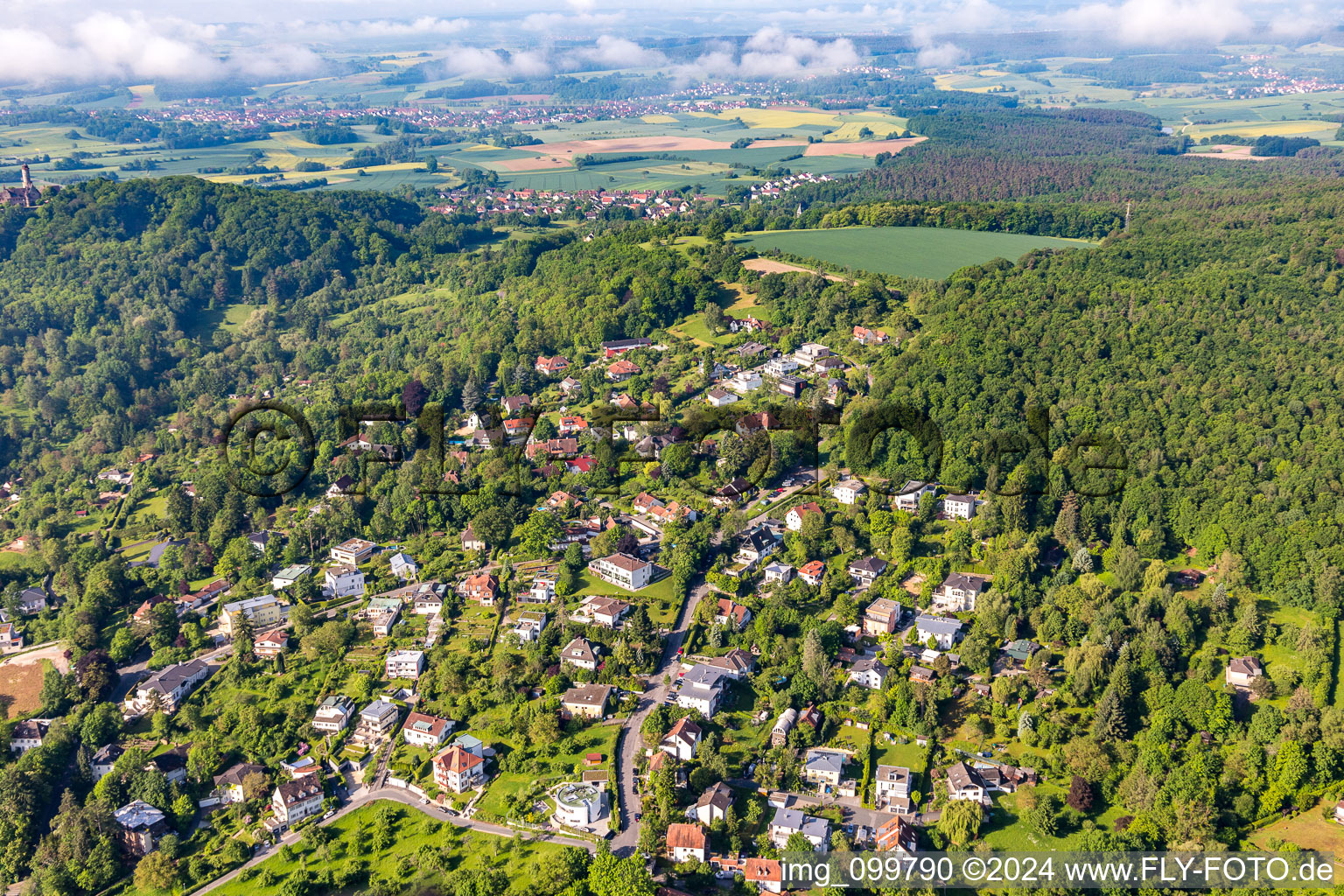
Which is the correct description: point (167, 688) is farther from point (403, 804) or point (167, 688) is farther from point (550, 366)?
point (550, 366)

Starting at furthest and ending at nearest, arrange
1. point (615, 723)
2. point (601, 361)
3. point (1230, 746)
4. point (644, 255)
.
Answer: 1. point (644, 255)
2. point (601, 361)
3. point (615, 723)
4. point (1230, 746)

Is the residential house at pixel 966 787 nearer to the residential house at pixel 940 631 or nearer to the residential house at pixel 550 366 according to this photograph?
the residential house at pixel 940 631

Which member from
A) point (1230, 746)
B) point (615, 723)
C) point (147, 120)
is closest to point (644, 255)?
point (615, 723)

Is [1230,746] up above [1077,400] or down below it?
below

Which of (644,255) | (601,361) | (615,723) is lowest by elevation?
(615,723)

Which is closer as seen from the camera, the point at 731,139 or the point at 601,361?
the point at 601,361

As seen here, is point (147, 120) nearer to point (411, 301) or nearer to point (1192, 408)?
point (411, 301)

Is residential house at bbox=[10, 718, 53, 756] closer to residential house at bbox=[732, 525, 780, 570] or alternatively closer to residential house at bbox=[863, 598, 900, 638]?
residential house at bbox=[732, 525, 780, 570]

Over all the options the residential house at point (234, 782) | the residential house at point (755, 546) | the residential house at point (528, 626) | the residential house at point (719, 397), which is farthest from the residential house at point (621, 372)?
the residential house at point (234, 782)
